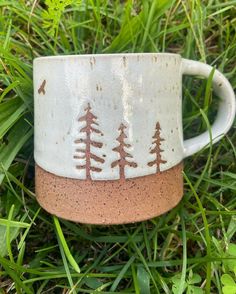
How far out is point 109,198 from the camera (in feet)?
1.98

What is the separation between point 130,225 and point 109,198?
0.60 ft

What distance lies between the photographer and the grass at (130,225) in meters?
0.70

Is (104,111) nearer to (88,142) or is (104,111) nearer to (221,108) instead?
(88,142)

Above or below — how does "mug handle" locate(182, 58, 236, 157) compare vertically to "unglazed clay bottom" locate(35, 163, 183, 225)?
above

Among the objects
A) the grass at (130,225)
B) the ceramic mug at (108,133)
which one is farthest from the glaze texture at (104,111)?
the grass at (130,225)

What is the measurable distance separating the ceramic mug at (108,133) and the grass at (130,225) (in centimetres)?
7

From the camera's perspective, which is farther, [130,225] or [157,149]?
[130,225]

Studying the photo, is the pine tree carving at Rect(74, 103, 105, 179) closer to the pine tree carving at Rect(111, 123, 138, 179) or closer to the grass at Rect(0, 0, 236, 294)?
the pine tree carving at Rect(111, 123, 138, 179)

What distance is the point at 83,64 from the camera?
0.57 meters

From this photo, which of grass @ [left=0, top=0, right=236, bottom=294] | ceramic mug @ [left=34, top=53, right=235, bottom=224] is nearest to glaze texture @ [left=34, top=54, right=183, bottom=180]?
ceramic mug @ [left=34, top=53, right=235, bottom=224]

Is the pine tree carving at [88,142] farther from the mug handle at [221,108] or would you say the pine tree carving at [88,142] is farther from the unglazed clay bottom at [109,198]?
the mug handle at [221,108]

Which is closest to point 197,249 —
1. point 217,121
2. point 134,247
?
point 134,247

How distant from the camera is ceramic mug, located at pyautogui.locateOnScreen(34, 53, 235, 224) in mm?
576

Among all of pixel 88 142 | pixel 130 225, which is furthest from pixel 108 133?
pixel 130 225
